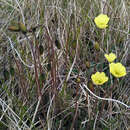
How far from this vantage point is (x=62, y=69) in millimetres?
1101

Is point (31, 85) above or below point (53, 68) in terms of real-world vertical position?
below

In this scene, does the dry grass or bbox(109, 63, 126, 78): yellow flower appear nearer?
bbox(109, 63, 126, 78): yellow flower

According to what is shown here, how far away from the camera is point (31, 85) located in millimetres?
1003

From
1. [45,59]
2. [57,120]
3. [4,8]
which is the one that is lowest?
[57,120]

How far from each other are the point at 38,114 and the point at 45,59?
0.26 m

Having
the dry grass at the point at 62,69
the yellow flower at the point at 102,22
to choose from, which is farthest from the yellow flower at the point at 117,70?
the yellow flower at the point at 102,22

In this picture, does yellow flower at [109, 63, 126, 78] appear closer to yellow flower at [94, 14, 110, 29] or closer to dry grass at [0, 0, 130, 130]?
dry grass at [0, 0, 130, 130]

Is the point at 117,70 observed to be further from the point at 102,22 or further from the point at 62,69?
the point at 62,69

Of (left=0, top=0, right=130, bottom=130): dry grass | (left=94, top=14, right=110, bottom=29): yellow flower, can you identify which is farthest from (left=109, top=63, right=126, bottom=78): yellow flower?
(left=94, top=14, right=110, bottom=29): yellow flower

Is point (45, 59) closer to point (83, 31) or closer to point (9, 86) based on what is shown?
point (9, 86)

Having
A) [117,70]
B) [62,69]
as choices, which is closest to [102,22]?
[117,70]

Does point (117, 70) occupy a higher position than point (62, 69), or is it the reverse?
point (117, 70)

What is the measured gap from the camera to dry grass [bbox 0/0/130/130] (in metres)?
0.89

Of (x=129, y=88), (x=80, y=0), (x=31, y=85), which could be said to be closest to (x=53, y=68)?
(x=31, y=85)
